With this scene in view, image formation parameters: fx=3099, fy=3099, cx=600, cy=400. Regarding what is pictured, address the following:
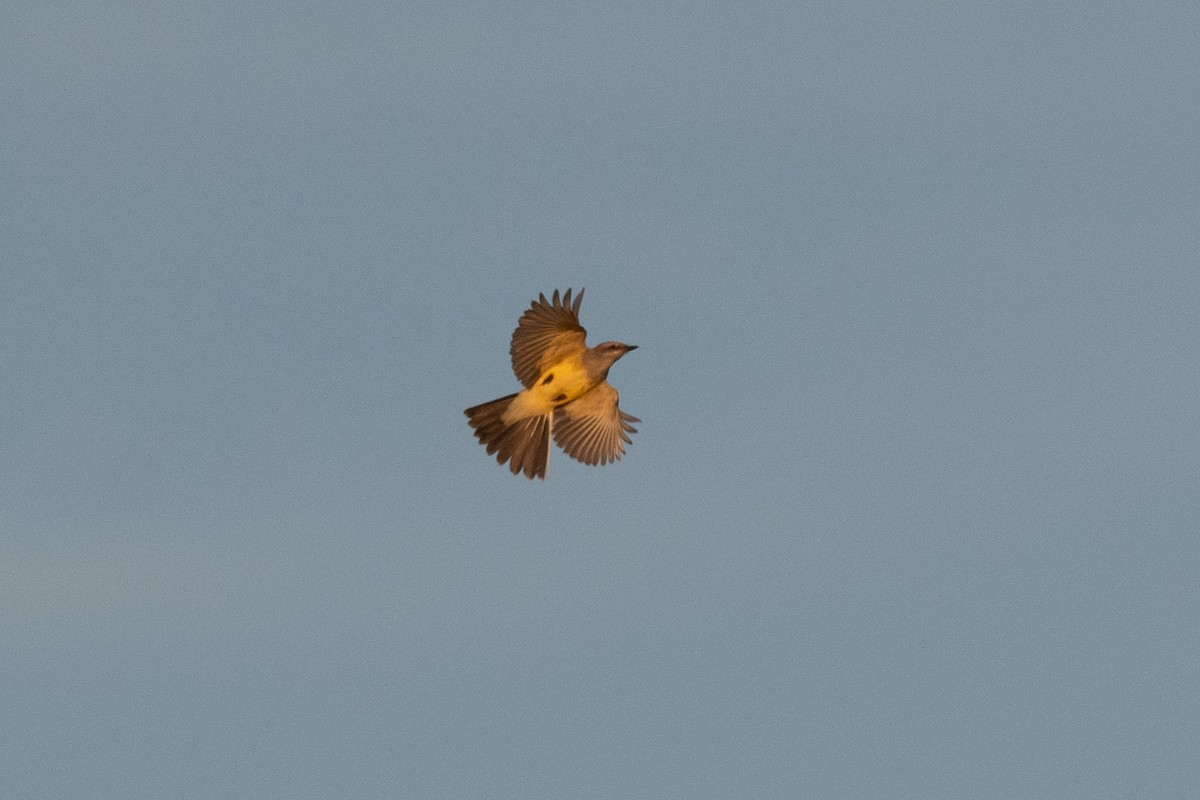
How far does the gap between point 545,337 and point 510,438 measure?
1.76 metres

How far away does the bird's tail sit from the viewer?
47312 millimetres

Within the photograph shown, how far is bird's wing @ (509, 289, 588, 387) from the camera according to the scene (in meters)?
46.2

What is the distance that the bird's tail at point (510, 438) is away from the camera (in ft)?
155

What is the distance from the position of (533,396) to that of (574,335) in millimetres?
1234

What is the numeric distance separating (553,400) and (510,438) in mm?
894

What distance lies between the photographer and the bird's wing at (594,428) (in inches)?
1891

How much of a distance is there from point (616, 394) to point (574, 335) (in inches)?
69.2

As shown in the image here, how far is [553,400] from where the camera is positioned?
1861 inches

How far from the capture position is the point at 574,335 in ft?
153

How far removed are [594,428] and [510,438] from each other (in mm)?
1561

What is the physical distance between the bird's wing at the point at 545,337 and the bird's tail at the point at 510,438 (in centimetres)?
55

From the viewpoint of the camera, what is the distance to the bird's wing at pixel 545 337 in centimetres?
4625

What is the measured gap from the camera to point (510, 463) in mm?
47312

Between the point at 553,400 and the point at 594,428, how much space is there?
1.28 metres
